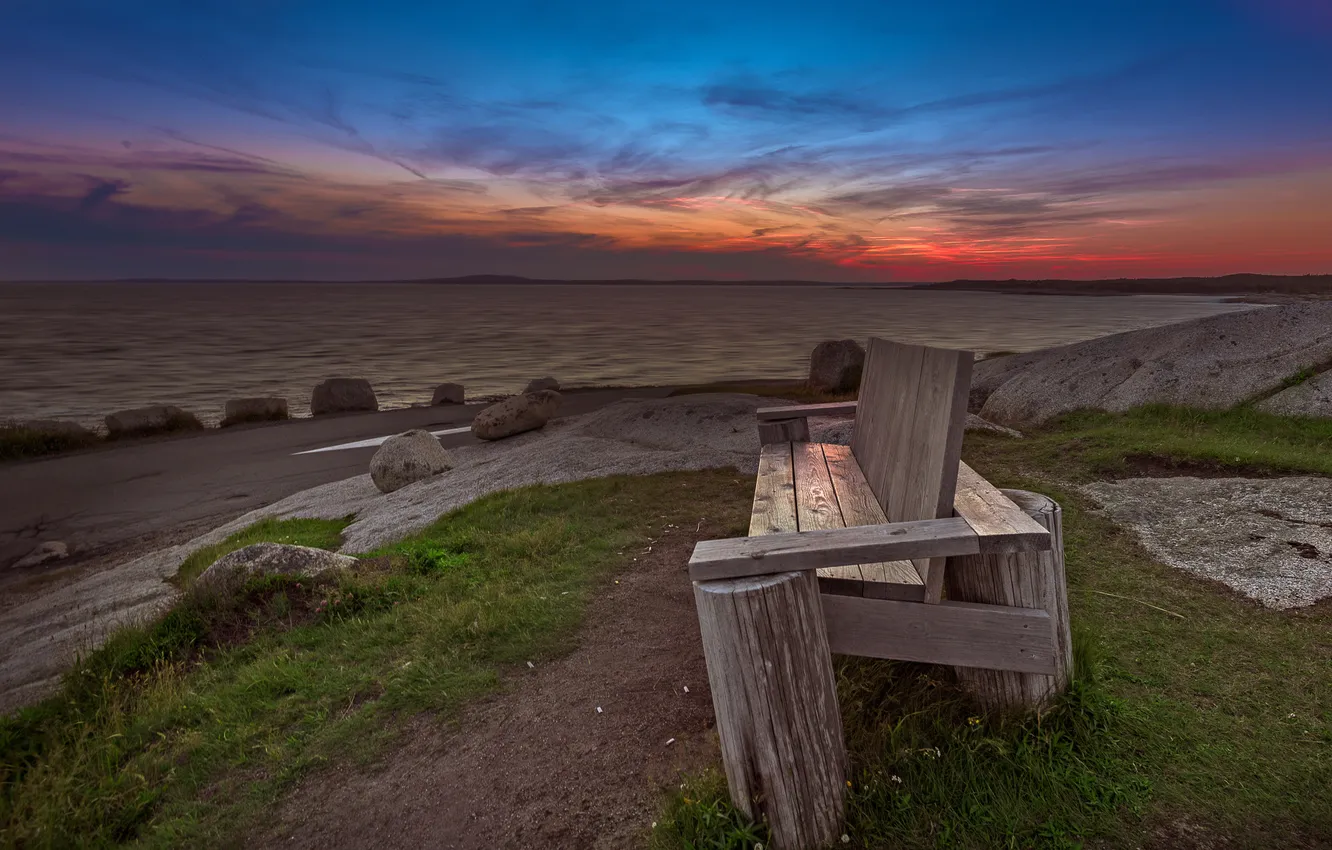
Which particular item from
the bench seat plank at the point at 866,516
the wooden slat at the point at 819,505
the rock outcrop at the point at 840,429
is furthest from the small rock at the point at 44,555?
the bench seat plank at the point at 866,516

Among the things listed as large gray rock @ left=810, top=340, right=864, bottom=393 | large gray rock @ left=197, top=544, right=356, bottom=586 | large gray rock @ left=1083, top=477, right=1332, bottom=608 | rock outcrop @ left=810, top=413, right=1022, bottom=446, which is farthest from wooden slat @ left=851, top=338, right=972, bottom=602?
large gray rock @ left=810, top=340, right=864, bottom=393

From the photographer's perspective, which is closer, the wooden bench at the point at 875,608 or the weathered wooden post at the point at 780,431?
the wooden bench at the point at 875,608

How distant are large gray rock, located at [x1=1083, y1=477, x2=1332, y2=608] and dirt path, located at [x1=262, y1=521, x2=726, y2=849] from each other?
388 cm

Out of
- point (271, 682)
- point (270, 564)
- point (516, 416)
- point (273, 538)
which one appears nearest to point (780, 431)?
point (271, 682)

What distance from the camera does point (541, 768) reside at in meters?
3.36

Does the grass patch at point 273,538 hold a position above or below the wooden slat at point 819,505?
below

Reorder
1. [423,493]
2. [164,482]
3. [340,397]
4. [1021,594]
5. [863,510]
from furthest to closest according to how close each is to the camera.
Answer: [340,397], [164,482], [423,493], [863,510], [1021,594]

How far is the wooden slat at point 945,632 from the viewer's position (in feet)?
9.18

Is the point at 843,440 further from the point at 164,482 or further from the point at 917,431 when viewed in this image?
the point at 164,482

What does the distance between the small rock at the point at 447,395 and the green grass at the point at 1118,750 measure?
23.3m

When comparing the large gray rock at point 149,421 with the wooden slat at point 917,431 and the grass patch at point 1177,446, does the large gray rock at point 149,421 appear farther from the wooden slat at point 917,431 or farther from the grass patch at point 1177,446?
the wooden slat at point 917,431

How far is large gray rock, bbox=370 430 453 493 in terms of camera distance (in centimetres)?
1184

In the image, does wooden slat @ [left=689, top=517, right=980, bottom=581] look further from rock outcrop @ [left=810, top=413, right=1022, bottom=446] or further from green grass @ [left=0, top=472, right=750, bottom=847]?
rock outcrop @ [left=810, top=413, right=1022, bottom=446]

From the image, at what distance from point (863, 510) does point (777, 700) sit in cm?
153
